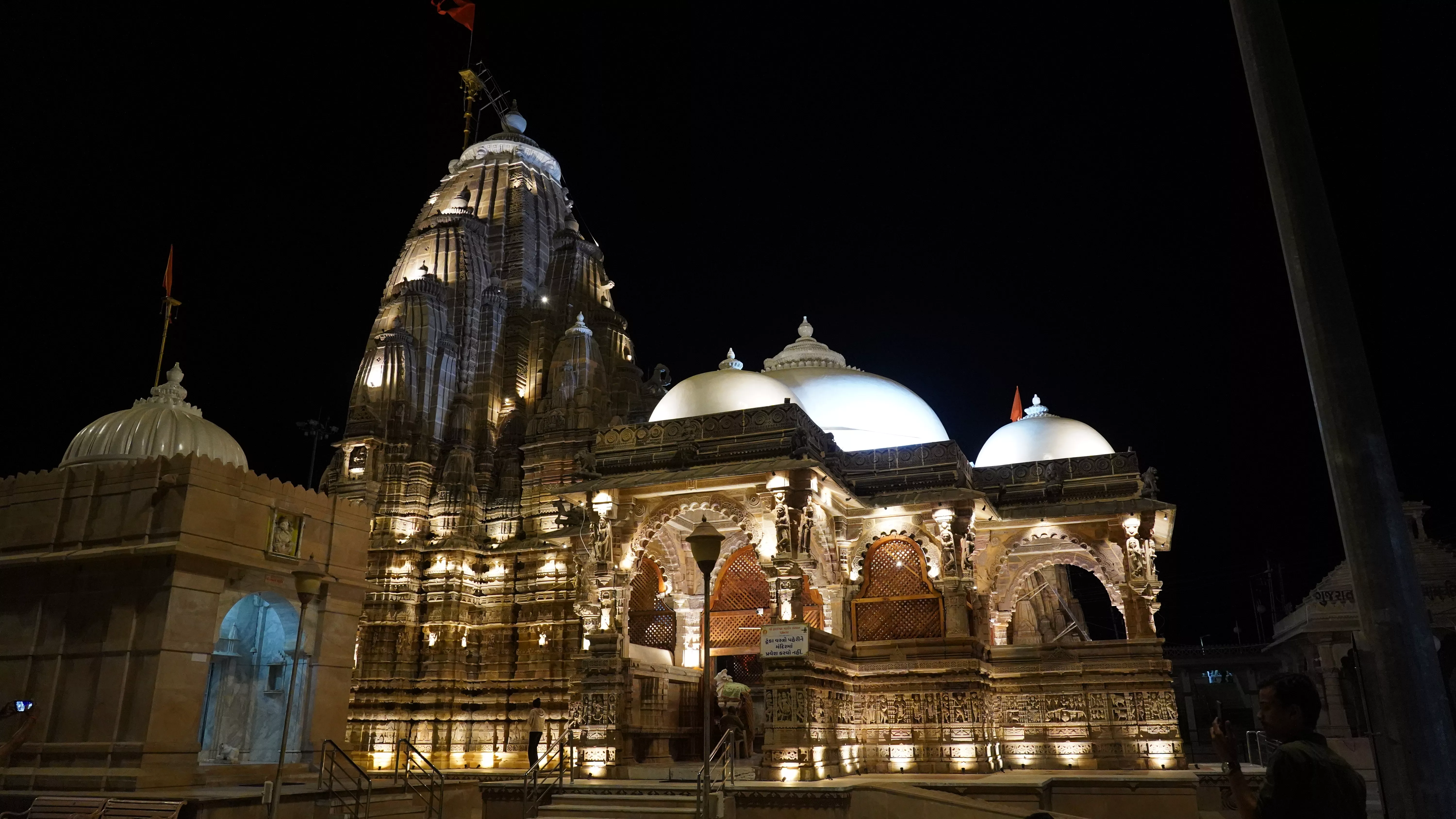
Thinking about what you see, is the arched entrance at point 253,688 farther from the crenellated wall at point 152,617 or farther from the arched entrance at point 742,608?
the arched entrance at point 742,608

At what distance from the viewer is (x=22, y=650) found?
52.2ft

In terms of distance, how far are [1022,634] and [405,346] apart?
2464 centimetres

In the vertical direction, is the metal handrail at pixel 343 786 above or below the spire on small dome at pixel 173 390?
below

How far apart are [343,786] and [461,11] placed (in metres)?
40.6

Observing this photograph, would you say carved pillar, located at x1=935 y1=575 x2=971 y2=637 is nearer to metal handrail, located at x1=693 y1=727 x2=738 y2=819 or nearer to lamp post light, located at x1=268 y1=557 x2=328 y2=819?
metal handrail, located at x1=693 y1=727 x2=738 y2=819

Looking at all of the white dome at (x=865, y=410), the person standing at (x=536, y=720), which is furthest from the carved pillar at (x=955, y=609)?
the person standing at (x=536, y=720)

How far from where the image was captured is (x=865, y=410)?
25672 millimetres

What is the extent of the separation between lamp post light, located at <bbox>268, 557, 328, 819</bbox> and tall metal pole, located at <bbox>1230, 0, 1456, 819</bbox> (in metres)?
12.3

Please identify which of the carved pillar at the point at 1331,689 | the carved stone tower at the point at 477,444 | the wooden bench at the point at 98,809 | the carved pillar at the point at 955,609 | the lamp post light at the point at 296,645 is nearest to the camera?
the wooden bench at the point at 98,809

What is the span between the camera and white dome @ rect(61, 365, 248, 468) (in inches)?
755

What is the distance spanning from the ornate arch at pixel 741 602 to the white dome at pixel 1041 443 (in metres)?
6.66

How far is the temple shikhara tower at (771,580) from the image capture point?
63.0 feet

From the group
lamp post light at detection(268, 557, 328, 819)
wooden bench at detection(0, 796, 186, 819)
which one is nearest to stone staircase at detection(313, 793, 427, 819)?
lamp post light at detection(268, 557, 328, 819)

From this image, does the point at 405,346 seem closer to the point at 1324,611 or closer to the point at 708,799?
the point at 708,799
